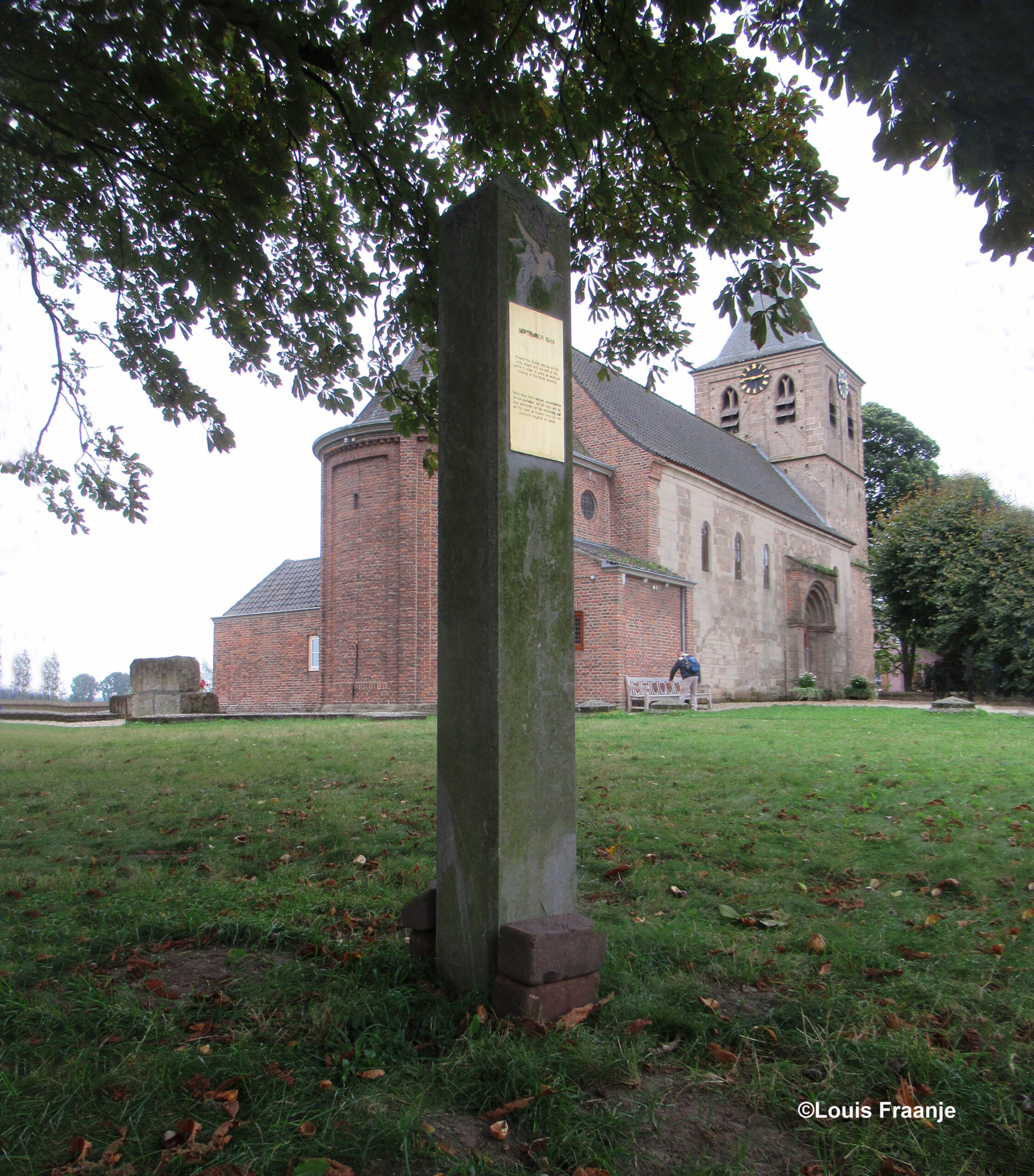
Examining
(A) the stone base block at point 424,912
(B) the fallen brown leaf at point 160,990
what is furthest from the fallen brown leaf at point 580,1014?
(B) the fallen brown leaf at point 160,990

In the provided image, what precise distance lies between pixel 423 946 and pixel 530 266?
2.78m

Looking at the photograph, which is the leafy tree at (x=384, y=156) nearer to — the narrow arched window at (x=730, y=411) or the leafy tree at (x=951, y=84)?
the leafy tree at (x=951, y=84)

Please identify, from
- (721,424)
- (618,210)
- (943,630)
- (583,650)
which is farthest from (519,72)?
(721,424)

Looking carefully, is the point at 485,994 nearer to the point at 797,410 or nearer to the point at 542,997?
the point at 542,997

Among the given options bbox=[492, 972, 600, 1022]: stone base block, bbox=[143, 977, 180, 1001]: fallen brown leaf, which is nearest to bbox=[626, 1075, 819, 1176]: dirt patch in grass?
bbox=[492, 972, 600, 1022]: stone base block

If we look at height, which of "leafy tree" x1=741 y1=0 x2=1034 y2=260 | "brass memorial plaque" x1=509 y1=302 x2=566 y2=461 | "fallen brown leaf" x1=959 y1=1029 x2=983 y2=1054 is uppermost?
"leafy tree" x1=741 y1=0 x2=1034 y2=260

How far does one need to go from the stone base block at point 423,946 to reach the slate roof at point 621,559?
18981 millimetres

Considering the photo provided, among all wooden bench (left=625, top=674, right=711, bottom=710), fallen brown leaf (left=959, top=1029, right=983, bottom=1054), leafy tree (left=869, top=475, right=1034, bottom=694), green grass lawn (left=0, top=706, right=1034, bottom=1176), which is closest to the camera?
green grass lawn (left=0, top=706, right=1034, bottom=1176)

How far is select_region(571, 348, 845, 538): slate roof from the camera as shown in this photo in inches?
1080

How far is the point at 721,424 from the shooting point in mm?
42781

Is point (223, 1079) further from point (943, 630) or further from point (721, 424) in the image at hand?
point (721, 424)

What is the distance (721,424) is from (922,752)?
34638 mm

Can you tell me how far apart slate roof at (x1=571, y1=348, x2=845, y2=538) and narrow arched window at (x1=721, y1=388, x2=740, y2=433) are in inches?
68.3

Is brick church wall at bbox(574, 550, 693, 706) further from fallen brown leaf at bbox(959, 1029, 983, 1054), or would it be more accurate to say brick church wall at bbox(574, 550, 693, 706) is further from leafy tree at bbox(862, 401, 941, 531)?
leafy tree at bbox(862, 401, 941, 531)
